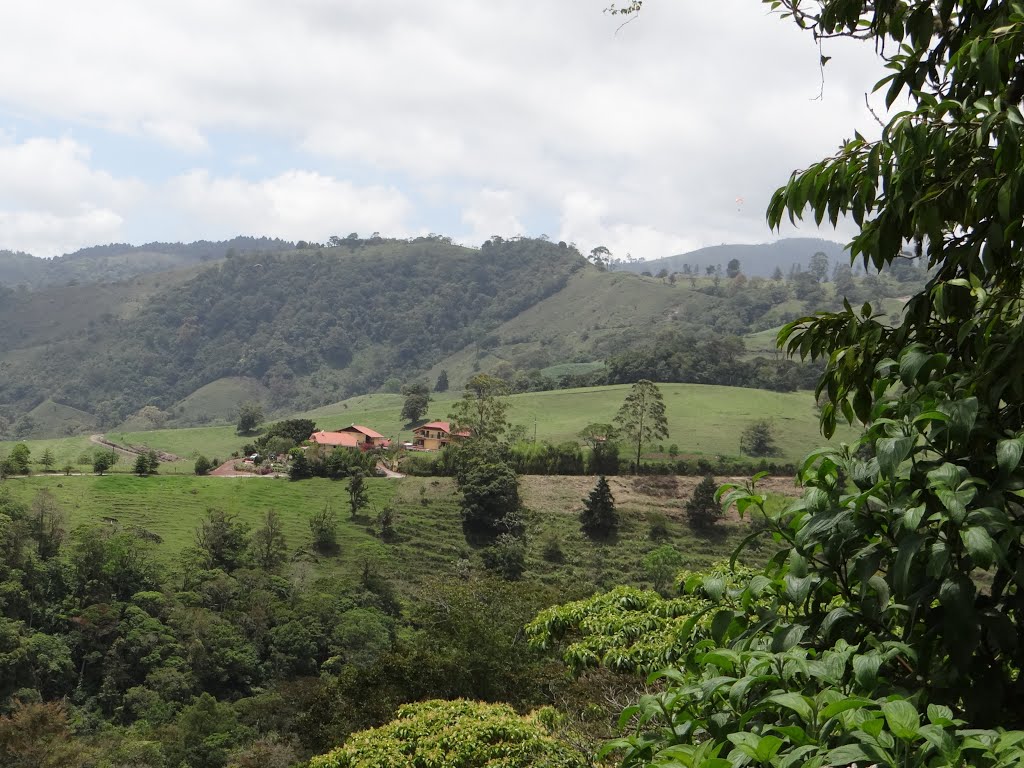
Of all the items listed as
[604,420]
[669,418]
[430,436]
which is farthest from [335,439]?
[669,418]

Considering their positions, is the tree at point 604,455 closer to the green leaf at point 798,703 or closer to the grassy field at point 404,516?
the grassy field at point 404,516

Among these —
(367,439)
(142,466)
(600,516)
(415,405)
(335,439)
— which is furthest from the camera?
(415,405)

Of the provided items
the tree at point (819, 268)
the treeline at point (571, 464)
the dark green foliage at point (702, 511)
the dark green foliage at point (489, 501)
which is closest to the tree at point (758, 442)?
the treeline at point (571, 464)

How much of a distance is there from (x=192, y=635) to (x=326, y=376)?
146m

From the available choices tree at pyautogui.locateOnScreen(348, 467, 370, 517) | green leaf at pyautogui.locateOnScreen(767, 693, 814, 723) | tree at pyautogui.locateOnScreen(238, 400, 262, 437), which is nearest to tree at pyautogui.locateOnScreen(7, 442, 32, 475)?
tree at pyautogui.locateOnScreen(348, 467, 370, 517)

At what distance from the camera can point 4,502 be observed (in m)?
47.5

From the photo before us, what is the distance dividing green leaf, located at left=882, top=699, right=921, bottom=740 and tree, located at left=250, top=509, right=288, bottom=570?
2069 inches

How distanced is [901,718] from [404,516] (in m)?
59.5

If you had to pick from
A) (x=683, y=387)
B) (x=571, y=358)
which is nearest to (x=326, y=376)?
(x=571, y=358)

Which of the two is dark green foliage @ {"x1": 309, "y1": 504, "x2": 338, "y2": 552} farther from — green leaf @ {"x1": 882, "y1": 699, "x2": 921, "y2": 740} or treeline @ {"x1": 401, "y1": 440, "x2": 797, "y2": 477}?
green leaf @ {"x1": 882, "y1": 699, "x2": 921, "y2": 740}

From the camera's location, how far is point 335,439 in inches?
3031

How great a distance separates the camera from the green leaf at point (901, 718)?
5.70ft

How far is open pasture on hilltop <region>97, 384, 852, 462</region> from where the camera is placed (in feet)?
257

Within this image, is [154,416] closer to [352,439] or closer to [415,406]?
[415,406]
